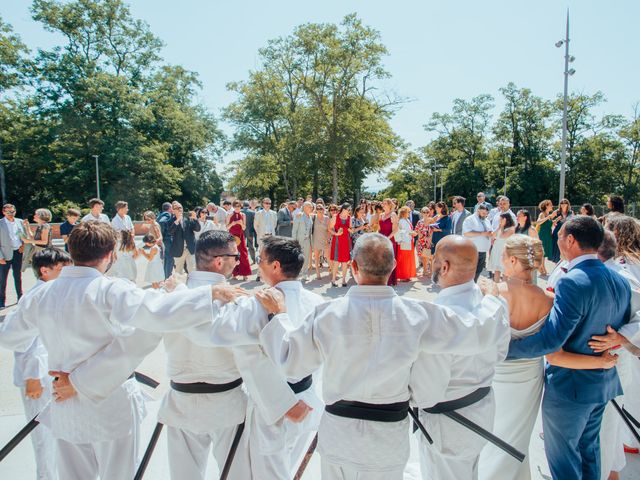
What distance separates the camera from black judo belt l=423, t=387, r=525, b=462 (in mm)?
2154

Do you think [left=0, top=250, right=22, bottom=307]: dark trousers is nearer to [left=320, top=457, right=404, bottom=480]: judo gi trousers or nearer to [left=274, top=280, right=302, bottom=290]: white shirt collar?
[left=274, top=280, right=302, bottom=290]: white shirt collar

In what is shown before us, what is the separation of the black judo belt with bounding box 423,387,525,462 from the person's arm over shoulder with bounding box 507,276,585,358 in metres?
0.36

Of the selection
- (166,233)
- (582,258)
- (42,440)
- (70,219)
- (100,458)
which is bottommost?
(42,440)

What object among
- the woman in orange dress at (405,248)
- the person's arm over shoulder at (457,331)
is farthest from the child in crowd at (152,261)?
the person's arm over shoulder at (457,331)

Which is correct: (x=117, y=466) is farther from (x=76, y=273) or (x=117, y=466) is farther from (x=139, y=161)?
(x=139, y=161)

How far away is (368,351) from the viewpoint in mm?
1949

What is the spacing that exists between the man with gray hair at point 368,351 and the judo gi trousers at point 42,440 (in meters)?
1.77

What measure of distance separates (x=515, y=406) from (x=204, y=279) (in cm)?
199

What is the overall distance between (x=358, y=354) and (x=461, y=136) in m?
56.4

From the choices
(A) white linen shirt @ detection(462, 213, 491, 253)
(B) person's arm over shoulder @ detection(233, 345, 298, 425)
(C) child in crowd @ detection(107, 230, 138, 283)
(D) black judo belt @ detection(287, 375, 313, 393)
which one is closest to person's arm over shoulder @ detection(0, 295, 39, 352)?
(B) person's arm over shoulder @ detection(233, 345, 298, 425)

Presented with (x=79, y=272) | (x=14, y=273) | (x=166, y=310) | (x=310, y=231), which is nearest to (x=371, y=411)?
(x=166, y=310)

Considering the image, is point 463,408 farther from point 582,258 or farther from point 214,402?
point 214,402

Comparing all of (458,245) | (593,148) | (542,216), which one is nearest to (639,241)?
(458,245)

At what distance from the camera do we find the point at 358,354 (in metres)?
1.95
